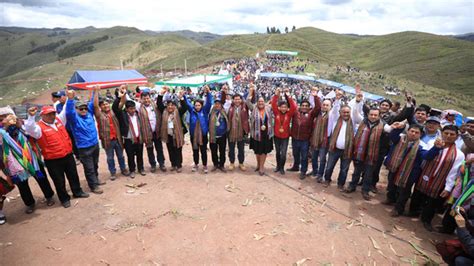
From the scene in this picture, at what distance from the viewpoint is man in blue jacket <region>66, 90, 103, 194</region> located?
4.82 m

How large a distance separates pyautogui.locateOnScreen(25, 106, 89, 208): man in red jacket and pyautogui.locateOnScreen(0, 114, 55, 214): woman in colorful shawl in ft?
0.68

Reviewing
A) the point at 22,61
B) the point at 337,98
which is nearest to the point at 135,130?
the point at 337,98

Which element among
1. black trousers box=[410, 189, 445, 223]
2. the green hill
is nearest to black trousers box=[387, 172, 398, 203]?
black trousers box=[410, 189, 445, 223]

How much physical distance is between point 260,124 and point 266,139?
41 cm

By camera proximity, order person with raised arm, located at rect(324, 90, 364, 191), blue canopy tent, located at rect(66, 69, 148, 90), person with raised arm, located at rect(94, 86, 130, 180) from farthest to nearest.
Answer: blue canopy tent, located at rect(66, 69, 148, 90)
person with raised arm, located at rect(94, 86, 130, 180)
person with raised arm, located at rect(324, 90, 364, 191)

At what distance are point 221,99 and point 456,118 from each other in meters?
5.29

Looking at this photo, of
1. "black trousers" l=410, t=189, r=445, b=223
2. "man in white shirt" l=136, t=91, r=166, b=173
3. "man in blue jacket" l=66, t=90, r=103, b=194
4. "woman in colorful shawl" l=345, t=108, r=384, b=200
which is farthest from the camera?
"man in white shirt" l=136, t=91, r=166, b=173

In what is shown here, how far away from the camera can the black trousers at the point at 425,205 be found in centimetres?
436

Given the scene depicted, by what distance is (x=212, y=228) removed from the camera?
13.6ft

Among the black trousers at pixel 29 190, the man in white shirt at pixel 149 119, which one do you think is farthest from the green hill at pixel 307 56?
the black trousers at pixel 29 190

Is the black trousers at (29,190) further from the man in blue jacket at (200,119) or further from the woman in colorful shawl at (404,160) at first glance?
the woman in colorful shawl at (404,160)

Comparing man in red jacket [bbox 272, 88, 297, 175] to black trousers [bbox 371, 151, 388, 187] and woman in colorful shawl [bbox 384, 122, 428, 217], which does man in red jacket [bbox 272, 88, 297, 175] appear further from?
woman in colorful shawl [bbox 384, 122, 428, 217]

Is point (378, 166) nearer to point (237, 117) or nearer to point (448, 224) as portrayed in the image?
point (448, 224)

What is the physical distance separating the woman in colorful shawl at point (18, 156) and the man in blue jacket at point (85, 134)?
71cm
